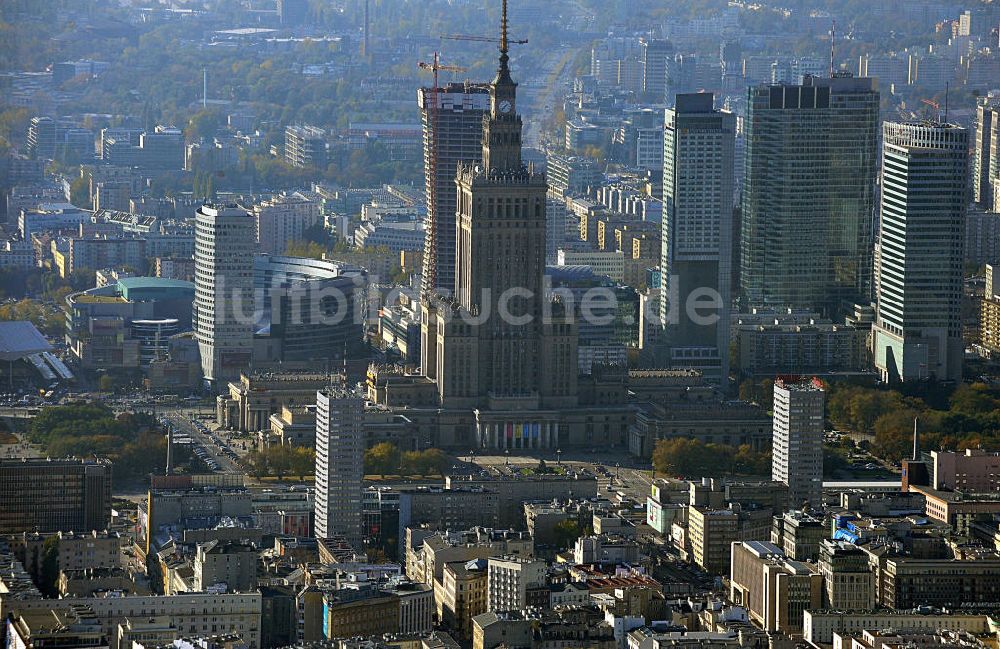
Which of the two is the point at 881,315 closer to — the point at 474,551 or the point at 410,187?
the point at 474,551

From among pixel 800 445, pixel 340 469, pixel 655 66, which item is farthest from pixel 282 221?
pixel 655 66

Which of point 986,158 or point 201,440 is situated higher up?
point 986,158

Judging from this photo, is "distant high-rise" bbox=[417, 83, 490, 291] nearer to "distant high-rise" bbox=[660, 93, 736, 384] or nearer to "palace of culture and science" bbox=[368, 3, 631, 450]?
"distant high-rise" bbox=[660, 93, 736, 384]

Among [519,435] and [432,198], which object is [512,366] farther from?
[432,198]

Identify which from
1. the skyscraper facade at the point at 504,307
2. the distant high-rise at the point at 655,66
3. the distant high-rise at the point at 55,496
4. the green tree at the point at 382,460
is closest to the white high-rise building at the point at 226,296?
the skyscraper facade at the point at 504,307

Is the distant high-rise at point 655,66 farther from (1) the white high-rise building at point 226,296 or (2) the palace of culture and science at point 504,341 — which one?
(2) the palace of culture and science at point 504,341
